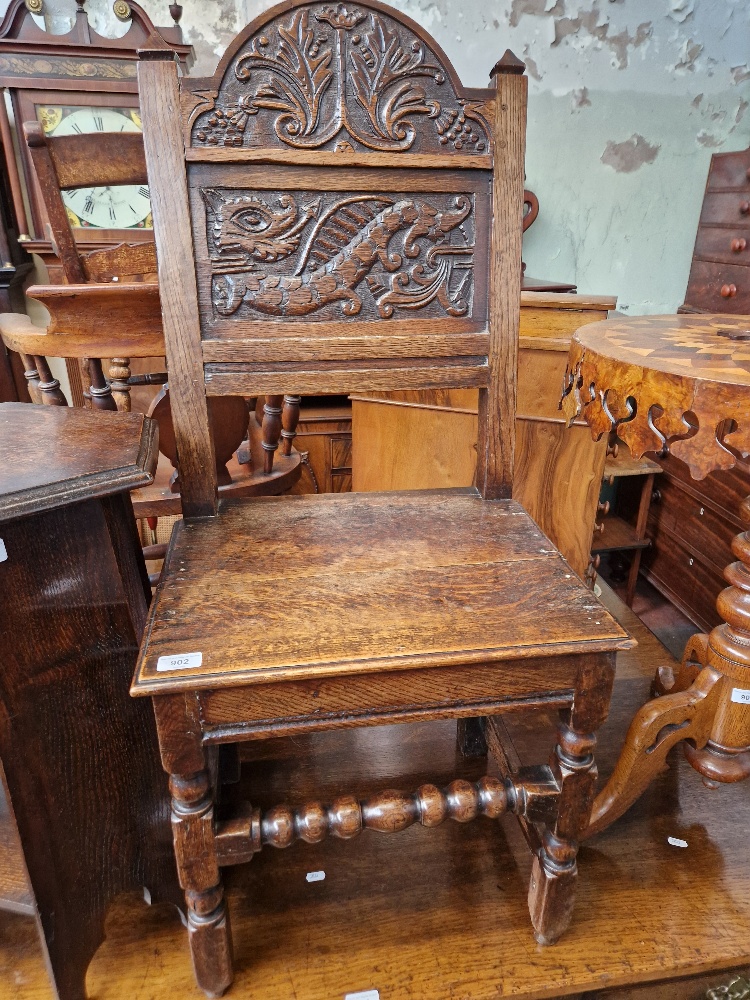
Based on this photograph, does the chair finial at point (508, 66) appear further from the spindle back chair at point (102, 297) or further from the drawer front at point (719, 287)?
the drawer front at point (719, 287)

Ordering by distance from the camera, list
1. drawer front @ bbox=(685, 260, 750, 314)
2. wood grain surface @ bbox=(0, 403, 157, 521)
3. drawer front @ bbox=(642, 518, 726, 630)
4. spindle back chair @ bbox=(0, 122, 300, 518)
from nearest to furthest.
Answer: wood grain surface @ bbox=(0, 403, 157, 521) < spindle back chair @ bbox=(0, 122, 300, 518) < drawer front @ bbox=(642, 518, 726, 630) < drawer front @ bbox=(685, 260, 750, 314)

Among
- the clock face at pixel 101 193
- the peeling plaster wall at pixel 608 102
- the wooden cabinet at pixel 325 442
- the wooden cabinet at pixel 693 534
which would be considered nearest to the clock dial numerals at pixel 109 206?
the clock face at pixel 101 193

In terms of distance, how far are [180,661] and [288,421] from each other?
122 centimetres

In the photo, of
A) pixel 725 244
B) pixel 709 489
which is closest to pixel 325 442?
pixel 709 489

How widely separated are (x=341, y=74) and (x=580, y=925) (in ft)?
4.52

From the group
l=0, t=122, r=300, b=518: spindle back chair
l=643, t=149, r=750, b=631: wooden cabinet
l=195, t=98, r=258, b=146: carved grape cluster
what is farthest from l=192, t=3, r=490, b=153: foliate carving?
l=643, t=149, r=750, b=631: wooden cabinet

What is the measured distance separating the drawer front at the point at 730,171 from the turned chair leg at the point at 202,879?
2.95 meters

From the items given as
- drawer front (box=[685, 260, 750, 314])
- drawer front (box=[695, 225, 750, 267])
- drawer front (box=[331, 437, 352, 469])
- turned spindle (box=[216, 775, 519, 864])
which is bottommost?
drawer front (box=[331, 437, 352, 469])

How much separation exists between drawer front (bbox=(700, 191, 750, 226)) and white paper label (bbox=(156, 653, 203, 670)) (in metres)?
2.84

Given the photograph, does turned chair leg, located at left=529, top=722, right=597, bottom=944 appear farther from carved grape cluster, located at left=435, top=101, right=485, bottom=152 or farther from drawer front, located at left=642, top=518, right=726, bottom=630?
drawer front, located at left=642, top=518, right=726, bottom=630

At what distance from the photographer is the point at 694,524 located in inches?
96.6

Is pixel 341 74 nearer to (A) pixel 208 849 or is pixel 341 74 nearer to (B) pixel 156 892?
(A) pixel 208 849

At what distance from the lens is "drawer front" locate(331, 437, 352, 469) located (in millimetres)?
2746

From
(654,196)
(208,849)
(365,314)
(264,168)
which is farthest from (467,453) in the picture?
(654,196)
